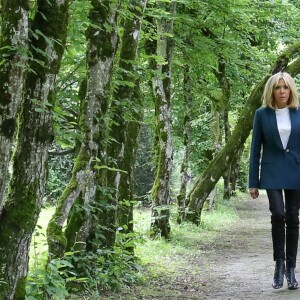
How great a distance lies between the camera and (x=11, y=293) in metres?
3.94

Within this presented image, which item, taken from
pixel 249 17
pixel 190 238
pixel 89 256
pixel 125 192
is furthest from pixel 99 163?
pixel 249 17

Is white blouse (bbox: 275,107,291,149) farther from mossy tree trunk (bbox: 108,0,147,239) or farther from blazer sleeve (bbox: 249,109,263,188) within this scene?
mossy tree trunk (bbox: 108,0,147,239)

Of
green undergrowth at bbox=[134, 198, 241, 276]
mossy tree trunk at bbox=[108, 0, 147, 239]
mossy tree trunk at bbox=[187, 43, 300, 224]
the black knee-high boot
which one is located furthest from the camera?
mossy tree trunk at bbox=[187, 43, 300, 224]

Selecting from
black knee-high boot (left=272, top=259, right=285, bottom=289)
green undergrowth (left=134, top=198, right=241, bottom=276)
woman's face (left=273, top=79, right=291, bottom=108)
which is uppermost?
woman's face (left=273, top=79, right=291, bottom=108)

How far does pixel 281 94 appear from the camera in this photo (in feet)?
19.5

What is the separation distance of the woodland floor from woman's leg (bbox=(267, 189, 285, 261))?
0.40m

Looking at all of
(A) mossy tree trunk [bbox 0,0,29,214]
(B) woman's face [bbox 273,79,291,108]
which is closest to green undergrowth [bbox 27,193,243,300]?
(A) mossy tree trunk [bbox 0,0,29,214]

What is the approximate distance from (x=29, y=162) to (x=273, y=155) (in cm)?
300

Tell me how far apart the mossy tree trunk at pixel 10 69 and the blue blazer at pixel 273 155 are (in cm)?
315

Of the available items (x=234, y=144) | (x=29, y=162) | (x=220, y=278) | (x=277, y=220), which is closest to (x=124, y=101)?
(x=277, y=220)

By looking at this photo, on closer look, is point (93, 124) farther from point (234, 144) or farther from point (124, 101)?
point (234, 144)

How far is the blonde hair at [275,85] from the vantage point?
19.5 ft

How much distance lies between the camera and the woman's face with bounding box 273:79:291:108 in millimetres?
5930

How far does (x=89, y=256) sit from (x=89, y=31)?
8.29 feet
